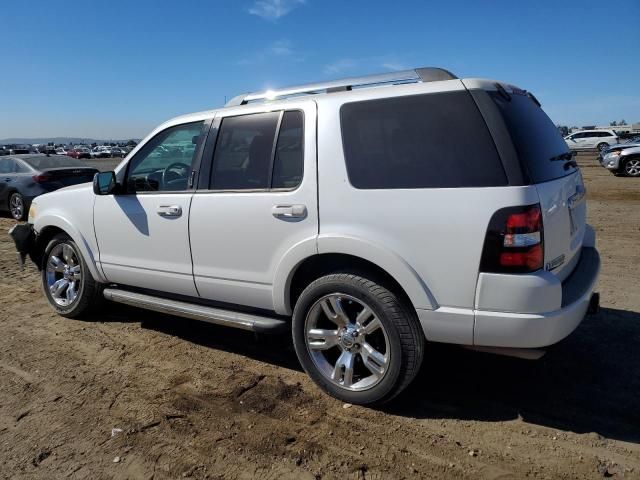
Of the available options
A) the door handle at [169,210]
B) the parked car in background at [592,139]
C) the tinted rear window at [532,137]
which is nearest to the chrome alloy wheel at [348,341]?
the tinted rear window at [532,137]

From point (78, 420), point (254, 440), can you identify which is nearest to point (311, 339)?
point (254, 440)

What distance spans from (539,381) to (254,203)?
236 cm

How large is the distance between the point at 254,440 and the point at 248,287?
110 centimetres

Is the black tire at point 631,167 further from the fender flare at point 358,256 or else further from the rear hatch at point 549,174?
A: the fender flare at point 358,256

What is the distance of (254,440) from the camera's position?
2.95 meters

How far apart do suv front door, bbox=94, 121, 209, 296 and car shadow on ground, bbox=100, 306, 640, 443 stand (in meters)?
0.79

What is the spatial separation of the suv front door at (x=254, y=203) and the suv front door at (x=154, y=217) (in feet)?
0.56

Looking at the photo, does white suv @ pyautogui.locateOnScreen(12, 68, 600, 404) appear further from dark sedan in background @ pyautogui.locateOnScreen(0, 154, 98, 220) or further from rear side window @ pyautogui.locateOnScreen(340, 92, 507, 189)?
dark sedan in background @ pyautogui.locateOnScreen(0, 154, 98, 220)

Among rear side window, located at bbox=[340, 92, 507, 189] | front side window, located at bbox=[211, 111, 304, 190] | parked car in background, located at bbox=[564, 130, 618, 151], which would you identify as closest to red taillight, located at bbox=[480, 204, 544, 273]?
rear side window, located at bbox=[340, 92, 507, 189]

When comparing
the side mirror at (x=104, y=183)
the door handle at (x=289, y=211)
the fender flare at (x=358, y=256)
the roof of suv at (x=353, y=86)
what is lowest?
the fender flare at (x=358, y=256)

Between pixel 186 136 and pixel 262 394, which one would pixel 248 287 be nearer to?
pixel 262 394

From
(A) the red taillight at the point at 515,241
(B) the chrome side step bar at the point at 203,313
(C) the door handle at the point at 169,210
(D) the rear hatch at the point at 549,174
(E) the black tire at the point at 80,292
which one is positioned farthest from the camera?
(E) the black tire at the point at 80,292

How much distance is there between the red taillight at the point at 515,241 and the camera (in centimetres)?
264

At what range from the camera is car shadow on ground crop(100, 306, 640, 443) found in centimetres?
309
